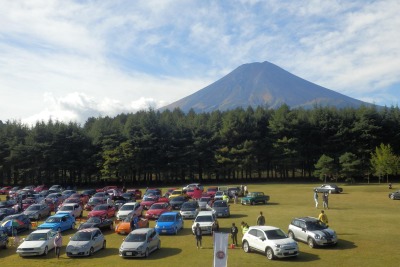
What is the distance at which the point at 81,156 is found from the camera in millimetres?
87625

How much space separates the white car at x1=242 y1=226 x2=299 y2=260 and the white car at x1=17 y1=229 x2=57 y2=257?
12.1 metres

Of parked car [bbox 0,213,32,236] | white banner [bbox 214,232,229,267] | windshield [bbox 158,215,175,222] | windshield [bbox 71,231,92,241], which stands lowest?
parked car [bbox 0,213,32,236]

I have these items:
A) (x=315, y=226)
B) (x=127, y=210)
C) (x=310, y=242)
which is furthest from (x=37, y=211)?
(x=315, y=226)

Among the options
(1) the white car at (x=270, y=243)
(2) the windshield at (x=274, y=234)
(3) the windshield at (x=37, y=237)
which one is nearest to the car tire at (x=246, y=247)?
(1) the white car at (x=270, y=243)

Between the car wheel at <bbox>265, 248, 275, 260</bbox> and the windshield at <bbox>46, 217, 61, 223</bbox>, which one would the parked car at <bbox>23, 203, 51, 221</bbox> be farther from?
the car wheel at <bbox>265, 248, 275, 260</bbox>

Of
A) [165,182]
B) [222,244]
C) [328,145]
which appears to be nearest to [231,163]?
[165,182]

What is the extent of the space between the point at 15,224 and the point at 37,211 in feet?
23.8

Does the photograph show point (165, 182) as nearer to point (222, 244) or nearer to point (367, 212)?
point (367, 212)

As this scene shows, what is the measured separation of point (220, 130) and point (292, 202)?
4334 centimetres

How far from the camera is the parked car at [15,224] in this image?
101 feet

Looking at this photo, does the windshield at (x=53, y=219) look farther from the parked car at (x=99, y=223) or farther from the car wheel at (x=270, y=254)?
the car wheel at (x=270, y=254)

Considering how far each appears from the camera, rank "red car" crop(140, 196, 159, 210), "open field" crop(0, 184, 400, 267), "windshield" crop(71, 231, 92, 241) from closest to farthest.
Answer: "open field" crop(0, 184, 400, 267), "windshield" crop(71, 231, 92, 241), "red car" crop(140, 196, 159, 210)

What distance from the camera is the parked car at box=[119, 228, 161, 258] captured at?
2272 centimetres

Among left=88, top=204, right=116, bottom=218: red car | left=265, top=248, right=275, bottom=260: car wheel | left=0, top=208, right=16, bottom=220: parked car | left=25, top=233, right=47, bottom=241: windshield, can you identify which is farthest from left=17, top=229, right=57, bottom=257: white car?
left=0, top=208, right=16, bottom=220: parked car
